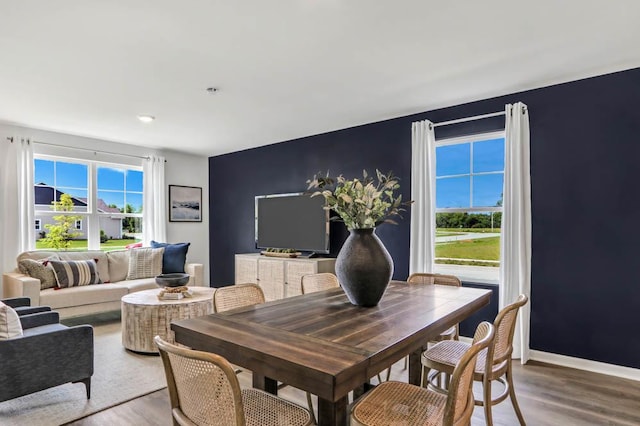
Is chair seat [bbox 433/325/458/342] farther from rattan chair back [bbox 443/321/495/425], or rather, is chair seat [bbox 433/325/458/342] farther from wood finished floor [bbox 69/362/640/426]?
rattan chair back [bbox 443/321/495/425]

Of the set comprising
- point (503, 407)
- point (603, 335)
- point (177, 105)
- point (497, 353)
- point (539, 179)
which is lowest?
point (503, 407)

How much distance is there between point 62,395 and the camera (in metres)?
2.63

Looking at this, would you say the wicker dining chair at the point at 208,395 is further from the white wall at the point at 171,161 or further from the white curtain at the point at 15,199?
the white wall at the point at 171,161

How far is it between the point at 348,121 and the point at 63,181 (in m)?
4.02

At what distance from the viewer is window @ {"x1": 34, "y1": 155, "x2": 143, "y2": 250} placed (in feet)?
16.5

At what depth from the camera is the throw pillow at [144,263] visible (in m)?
5.19

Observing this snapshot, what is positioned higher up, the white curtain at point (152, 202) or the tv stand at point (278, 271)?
the white curtain at point (152, 202)

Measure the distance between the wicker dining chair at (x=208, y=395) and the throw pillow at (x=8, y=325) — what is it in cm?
157

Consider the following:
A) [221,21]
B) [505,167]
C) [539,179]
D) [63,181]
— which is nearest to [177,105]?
[221,21]

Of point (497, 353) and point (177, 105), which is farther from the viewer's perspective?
point (177, 105)

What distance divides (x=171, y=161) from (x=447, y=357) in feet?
18.3

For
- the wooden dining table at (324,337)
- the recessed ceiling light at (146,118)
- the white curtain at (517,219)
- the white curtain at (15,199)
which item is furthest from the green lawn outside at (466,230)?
the white curtain at (15,199)

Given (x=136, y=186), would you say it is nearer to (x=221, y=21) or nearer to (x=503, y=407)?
(x=221, y=21)

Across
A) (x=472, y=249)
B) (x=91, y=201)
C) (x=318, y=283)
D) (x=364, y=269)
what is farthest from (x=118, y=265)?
(x=472, y=249)
